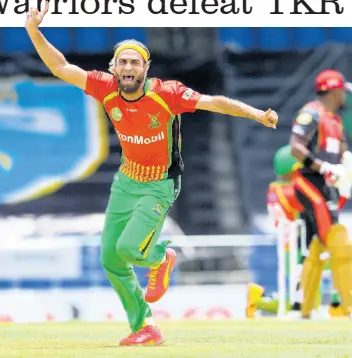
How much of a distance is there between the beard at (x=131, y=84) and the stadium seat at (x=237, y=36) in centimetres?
1076

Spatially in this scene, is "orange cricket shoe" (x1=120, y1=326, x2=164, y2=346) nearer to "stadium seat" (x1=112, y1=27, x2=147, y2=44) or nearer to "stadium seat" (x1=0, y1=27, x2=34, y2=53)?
"stadium seat" (x1=112, y1=27, x2=147, y2=44)

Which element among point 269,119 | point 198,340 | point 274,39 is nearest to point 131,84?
point 269,119

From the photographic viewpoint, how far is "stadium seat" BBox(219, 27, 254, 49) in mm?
17469

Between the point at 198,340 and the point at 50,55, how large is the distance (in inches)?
83.5

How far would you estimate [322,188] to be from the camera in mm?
9750

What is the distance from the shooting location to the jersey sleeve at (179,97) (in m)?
6.76

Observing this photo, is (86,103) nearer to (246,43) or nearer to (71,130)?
(71,130)

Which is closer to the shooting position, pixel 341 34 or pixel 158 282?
pixel 158 282

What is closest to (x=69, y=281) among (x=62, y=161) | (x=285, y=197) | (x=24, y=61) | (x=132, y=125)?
(x=62, y=161)

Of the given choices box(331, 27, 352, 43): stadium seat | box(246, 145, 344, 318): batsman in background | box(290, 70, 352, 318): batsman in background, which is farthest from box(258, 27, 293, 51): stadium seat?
box(290, 70, 352, 318): batsman in background

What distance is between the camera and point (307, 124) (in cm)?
968

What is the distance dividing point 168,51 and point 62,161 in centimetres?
236

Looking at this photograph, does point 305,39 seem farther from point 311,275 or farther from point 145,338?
point 145,338

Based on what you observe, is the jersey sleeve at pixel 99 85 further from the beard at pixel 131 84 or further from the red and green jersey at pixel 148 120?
the beard at pixel 131 84
